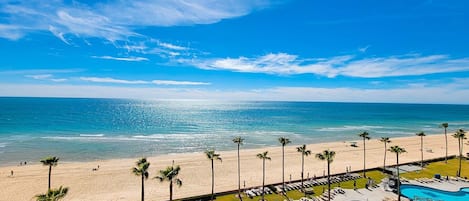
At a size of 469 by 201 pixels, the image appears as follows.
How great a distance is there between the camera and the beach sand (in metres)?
38.2

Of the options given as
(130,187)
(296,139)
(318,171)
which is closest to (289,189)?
(318,171)

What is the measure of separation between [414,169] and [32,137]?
94675 millimetres

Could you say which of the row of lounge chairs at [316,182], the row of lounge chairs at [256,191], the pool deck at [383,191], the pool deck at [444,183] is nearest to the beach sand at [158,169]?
the row of lounge chairs at [256,191]

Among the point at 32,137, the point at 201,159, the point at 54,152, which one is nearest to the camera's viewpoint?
the point at 201,159

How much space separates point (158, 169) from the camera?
50.2 meters

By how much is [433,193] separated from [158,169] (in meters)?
41.3

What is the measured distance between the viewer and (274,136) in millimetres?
93438

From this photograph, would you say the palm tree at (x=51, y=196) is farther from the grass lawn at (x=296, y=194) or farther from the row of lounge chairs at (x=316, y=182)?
the row of lounge chairs at (x=316, y=182)

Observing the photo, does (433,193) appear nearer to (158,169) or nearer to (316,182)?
(316,182)

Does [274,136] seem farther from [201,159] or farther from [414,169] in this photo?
[414,169]

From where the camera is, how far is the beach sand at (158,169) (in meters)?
38.2

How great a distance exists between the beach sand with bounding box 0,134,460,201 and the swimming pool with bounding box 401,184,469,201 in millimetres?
12530

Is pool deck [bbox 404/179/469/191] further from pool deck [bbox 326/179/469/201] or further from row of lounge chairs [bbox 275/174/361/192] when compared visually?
row of lounge chairs [bbox 275/174/361/192]

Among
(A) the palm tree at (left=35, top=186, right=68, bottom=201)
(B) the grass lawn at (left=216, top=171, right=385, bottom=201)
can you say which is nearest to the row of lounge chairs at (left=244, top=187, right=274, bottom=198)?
(B) the grass lawn at (left=216, top=171, right=385, bottom=201)
